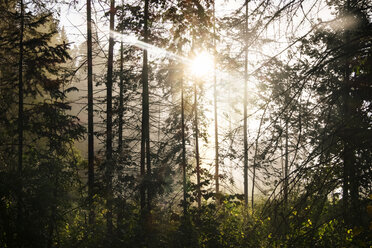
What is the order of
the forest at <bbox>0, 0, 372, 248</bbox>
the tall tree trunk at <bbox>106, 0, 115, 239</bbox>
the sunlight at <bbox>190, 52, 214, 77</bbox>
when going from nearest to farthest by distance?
the forest at <bbox>0, 0, 372, 248</bbox> → the tall tree trunk at <bbox>106, 0, 115, 239</bbox> → the sunlight at <bbox>190, 52, 214, 77</bbox>

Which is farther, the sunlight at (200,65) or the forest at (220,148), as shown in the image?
the sunlight at (200,65)

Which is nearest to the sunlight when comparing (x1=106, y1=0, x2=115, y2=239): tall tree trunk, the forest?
the forest

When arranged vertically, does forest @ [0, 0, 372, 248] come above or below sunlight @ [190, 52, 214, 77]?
below

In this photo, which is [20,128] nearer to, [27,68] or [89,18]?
[27,68]

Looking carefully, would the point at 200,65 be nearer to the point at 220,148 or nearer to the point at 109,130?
the point at 109,130

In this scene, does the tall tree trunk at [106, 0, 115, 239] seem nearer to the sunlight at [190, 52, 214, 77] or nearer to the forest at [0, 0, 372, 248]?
the forest at [0, 0, 372, 248]

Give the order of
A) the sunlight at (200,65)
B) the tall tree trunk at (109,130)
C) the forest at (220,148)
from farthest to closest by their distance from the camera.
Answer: the sunlight at (200,65) → the tall tree trunk at (109,130) → the forest at (220,148)

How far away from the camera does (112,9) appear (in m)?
9.39

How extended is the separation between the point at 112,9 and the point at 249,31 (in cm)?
856

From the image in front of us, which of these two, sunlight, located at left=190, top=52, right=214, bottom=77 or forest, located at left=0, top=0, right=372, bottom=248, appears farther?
sunlight, located at left=190, top=52, right=214, bottom=77

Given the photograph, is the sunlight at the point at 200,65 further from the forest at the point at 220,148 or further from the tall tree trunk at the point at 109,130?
the tall tree trunk at the point at 109,130

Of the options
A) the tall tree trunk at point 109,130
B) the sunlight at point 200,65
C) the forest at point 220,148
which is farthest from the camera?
the sunlight at point 200,65

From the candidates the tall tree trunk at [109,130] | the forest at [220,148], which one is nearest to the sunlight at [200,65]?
the forest at [220,148]

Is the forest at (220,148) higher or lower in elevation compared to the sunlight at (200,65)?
lower
